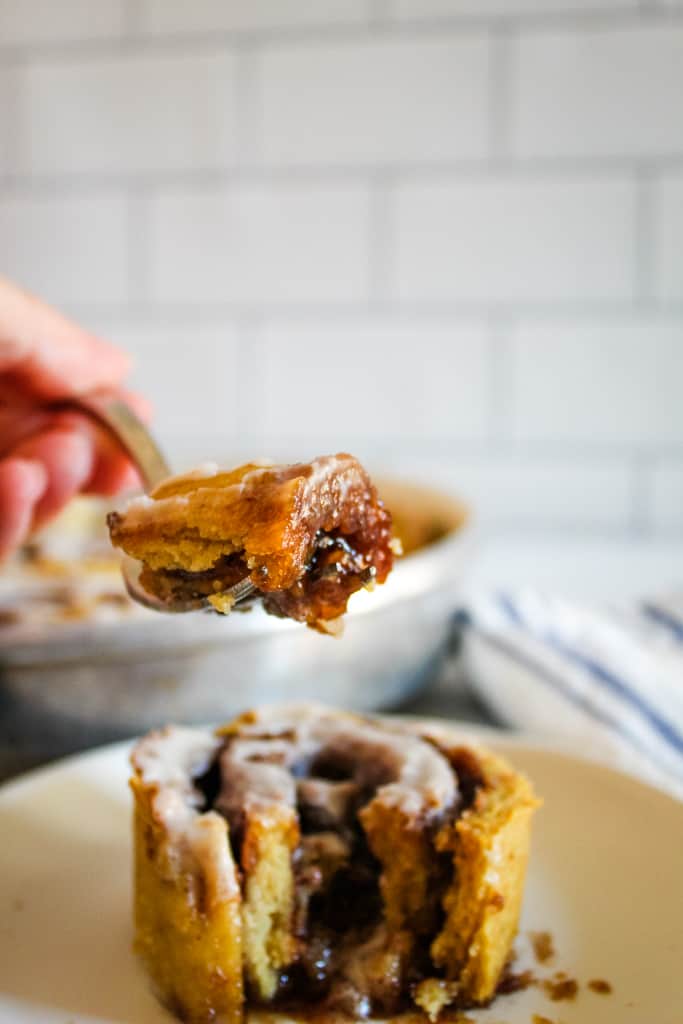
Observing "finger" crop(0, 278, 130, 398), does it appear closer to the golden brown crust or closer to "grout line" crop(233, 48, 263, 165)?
the golden brown crust

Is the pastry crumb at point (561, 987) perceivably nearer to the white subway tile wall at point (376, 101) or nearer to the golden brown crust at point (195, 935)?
the golden brown crust at point (195, 935)

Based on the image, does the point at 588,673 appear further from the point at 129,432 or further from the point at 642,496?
the point at 642,496

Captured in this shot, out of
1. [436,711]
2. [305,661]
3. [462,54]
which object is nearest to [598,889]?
[305,661]

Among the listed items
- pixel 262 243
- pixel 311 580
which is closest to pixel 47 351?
pixel 311 580

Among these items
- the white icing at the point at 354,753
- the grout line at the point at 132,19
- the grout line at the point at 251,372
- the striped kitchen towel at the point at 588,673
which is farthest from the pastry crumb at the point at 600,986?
the grout line at the point at 132,19

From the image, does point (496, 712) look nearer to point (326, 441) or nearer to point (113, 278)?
point (326, 441)
